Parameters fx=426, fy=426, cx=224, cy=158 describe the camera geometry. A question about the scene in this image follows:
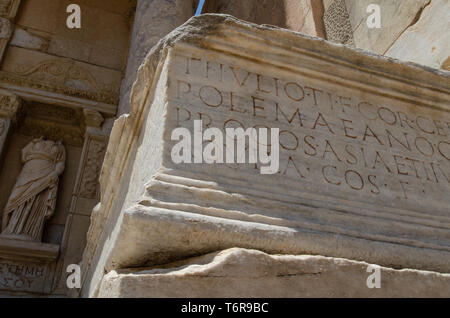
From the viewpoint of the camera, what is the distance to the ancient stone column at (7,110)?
629 cm

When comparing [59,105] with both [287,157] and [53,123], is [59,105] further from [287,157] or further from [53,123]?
[287,157]

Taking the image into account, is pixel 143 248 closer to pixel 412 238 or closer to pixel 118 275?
pixel 118 275

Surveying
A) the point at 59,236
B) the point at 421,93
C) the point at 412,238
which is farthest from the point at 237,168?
the point at 59,236

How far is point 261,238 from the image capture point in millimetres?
1396

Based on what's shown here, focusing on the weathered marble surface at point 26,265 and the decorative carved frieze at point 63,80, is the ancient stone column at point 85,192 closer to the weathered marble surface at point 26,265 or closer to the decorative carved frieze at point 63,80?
the weathered marble surface at point 26,265

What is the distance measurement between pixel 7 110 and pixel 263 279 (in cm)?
624

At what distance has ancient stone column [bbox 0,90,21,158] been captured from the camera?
20.6ft

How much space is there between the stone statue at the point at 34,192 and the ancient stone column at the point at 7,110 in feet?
1.20

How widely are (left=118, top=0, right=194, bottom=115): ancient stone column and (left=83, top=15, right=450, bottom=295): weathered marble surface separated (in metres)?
3.15

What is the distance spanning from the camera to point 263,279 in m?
1.27

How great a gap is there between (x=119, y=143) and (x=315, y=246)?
1.23 m

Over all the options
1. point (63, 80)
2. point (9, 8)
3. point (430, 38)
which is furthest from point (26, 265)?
point (430, 38)

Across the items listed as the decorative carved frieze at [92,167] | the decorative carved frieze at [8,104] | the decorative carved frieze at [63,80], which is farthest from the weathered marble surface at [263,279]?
the decorative carved frieze at [63,80]

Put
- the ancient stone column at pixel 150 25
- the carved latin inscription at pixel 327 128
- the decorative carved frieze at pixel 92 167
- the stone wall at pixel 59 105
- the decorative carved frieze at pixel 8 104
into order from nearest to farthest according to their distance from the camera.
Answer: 1. the carved latin inscription at pixel 327 128
2. the ancient stone column at pixel 150 25
3. the stone wall at pixel 59 105
4. the decorative carved frieze at pixel 92 167
5. the decorative carved frieze at pixel 8 104
